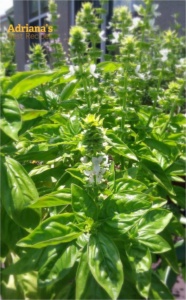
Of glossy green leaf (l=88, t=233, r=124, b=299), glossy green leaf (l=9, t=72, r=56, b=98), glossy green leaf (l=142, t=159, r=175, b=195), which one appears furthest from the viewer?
glossy green leaf (l=142, t=159, r=175, b=195)

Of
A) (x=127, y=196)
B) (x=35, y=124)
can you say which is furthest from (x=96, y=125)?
(x=35, y=124)

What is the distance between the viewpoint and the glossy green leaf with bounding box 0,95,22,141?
65 centimetres

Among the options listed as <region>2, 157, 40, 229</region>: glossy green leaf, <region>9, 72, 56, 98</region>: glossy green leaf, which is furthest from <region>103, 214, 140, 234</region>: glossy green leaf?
<region>9, 72, 56, 98</region>: glossy green leaf

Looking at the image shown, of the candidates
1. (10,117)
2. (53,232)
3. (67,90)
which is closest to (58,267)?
(53,232)

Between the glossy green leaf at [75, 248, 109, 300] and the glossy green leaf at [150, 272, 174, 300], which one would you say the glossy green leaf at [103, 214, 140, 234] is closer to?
the glossy green leaf at [75, 248, 109, 300]

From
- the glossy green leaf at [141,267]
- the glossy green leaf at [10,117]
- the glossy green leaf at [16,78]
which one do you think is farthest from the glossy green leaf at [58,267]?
the glossy green leaf at [16,78]

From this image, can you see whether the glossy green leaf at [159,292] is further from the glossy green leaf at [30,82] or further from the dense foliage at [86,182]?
the glossy green leaf at [30,82]

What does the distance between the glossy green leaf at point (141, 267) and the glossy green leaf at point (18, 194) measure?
0.64ft

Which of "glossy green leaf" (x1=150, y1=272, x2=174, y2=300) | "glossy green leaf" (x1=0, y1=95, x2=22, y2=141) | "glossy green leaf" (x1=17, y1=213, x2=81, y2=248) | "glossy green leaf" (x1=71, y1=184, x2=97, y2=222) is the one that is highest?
"glossy green leaf" (x1=0, y1=95, x2=22, y2=141)

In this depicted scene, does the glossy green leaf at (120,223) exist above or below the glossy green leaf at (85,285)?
above

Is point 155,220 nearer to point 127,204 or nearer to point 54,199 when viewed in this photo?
point 127,204

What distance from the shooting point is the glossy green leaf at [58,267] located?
65 cm

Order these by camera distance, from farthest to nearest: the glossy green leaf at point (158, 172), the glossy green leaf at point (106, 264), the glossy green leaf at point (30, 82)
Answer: the glossy green leaf at point (158, 172), the glossy green leaf at point (30, 82), the glossy green leaf at point (106, 264)

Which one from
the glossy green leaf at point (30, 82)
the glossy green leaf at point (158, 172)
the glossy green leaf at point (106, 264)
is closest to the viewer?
the glossy green leaf at point (106, 264)
